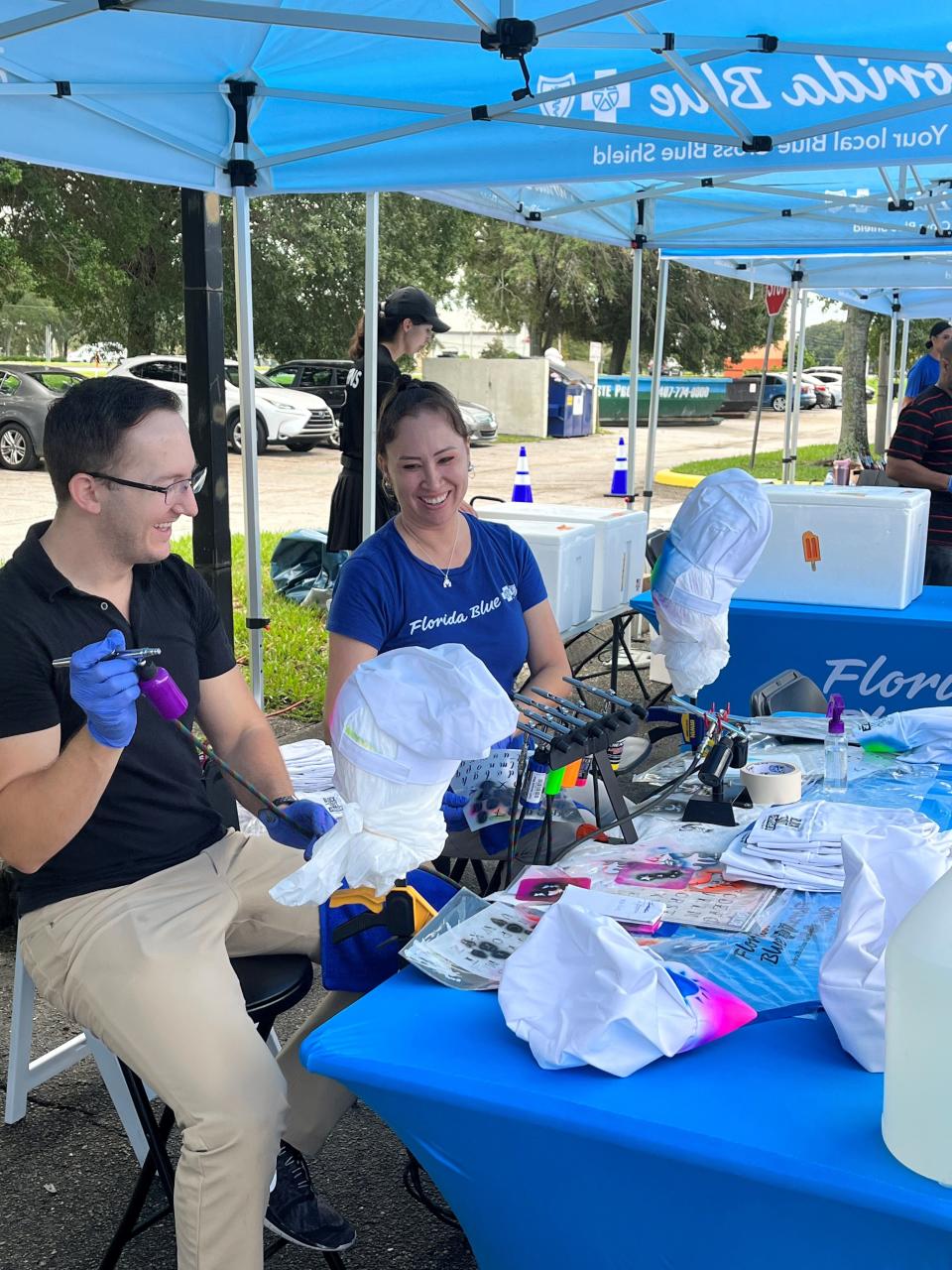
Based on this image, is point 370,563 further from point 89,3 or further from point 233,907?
point 89,3

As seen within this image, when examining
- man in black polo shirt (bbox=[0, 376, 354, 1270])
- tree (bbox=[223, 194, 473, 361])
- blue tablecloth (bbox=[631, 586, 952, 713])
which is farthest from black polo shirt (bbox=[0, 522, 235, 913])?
tree (bbox=[223, 194, 473, 361])

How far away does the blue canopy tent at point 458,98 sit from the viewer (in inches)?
127

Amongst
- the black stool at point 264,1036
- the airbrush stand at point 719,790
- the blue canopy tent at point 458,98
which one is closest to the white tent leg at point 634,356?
the blue canopy tent at point 458,98

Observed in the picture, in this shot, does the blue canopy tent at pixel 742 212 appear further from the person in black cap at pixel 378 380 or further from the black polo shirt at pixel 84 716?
the black polo shirt at pixel 84 716

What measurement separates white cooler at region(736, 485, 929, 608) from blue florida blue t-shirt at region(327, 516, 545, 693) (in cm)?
158

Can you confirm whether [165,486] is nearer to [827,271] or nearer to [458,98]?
[458,98]

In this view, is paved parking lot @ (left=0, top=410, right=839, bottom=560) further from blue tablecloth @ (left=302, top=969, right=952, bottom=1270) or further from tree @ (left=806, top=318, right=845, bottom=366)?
tree @ (left=806, top=318, right=845, bottom=366)

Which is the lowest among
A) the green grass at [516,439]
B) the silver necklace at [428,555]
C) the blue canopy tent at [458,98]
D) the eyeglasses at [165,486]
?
the green grass at [516,439]

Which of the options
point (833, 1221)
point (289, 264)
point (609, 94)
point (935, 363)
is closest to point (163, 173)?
point (609, 94)

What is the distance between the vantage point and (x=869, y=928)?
4.51 ft

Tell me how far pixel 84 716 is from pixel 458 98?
2556 mm

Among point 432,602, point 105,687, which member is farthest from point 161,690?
point 432,602

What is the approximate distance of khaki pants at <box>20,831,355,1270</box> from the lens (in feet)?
5.47

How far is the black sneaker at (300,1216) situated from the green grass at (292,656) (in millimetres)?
3337
